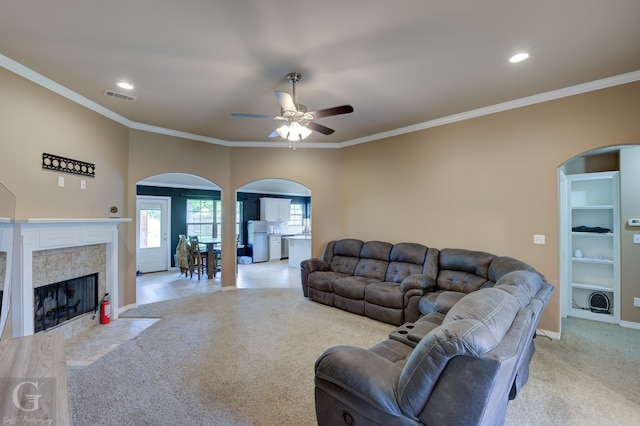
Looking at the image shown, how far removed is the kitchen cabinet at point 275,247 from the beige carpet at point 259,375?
566 cm

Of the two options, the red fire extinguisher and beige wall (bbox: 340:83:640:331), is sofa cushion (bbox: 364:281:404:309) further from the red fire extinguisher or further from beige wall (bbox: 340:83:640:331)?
the red fire extinguisher

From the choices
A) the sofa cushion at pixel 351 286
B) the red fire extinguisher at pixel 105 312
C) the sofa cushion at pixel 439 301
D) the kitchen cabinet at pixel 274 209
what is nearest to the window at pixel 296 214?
the kitchen cabinet at pixel 274 209

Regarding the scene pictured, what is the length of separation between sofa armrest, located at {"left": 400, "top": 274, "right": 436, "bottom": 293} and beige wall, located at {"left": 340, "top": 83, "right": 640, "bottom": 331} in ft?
3.01

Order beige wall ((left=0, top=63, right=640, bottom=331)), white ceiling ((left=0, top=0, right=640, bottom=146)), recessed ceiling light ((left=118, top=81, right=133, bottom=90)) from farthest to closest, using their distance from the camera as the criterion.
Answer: recessed ceiling light ((left=118, top=81, right=133, bottom=90)) → beige wall ((left=0, top=63, right=640, bottom=331)) → white ceiling ((left=0, top=0, right=640, bottom=146))

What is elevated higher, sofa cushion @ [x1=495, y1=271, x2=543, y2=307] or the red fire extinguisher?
sofa cushion @ [x1=495, y1=271, x2=543, y2=307]

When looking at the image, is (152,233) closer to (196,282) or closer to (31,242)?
(196,282)

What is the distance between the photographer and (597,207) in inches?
167

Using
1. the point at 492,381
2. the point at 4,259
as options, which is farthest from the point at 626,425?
the point at 4,259

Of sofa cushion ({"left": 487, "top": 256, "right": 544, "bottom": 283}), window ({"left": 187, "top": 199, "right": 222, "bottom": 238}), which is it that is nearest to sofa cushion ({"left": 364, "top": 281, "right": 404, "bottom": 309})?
sofa cushion ({"left": 487, "top": 256, "right": 544, "bottom": 283})

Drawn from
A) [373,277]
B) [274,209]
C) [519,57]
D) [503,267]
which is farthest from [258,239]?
[519,57]

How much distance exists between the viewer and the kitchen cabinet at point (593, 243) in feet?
13.4

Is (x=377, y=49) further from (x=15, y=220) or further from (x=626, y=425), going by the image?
(x=15, y=220)

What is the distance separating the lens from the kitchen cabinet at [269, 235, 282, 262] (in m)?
9.94

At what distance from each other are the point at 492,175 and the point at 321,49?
299 cm
